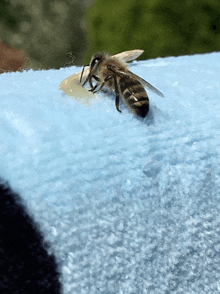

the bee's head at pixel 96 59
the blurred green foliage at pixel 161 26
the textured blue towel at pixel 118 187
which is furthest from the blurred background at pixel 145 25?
the textured blue towel at pixel 118 187

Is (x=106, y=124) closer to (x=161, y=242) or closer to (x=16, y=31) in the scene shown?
(x=161, y=242)

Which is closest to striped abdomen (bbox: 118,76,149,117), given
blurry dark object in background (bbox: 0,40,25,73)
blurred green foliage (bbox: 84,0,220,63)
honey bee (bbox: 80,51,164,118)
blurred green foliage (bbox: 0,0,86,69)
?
honey bee (bbox: 80,51,164,118)

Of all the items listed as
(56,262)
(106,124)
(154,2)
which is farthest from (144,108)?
(154,2)

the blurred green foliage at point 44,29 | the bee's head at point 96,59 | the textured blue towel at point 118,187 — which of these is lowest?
the blurred green foliage at point 44,29

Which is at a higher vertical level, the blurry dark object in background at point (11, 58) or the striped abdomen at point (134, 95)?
the striped abdomen at point (134, 95)

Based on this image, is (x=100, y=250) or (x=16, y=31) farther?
(x=16, y=31)

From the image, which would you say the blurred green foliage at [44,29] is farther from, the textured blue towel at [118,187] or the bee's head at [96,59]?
the textured blue towel at [118,187]

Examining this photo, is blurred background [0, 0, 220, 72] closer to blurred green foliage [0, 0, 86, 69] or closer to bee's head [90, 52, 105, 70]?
blurred green foliage [0, 0, 86, 69]
